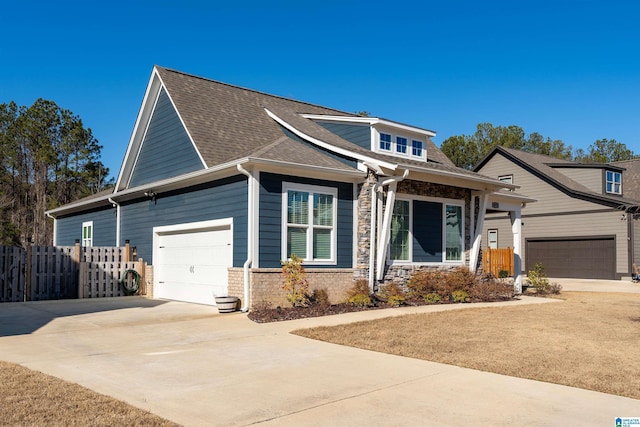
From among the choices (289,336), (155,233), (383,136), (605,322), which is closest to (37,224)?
(155,233)

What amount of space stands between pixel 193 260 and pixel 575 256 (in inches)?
907

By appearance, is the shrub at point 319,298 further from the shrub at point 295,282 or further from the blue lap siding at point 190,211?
the blue lap siding at point 190,211

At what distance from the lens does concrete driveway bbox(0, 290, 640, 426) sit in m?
5.35

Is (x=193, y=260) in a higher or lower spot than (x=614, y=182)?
lower

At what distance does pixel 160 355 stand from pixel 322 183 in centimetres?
717

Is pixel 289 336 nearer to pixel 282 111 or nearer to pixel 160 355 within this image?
pixel 160 355

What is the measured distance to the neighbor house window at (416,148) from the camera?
18.2 m

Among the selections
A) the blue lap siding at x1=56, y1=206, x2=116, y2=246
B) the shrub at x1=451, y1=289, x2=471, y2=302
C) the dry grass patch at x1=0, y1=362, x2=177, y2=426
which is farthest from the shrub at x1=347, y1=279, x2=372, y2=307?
the blue lap siding at x1=56, y1=206, x2=116, y2=246

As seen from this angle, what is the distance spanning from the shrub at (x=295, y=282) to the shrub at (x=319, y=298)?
33 centimetres

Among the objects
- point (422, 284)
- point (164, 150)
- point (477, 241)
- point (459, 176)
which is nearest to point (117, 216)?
point (164, 150)

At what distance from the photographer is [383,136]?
17359 millimetres

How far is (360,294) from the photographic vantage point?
45.7 feet

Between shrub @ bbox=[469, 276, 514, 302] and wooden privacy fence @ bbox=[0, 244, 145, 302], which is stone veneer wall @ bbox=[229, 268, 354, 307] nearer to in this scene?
shrub @ bbox=[469, 276, 514, 302]

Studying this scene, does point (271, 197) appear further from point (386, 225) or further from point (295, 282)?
point (386, 225)
